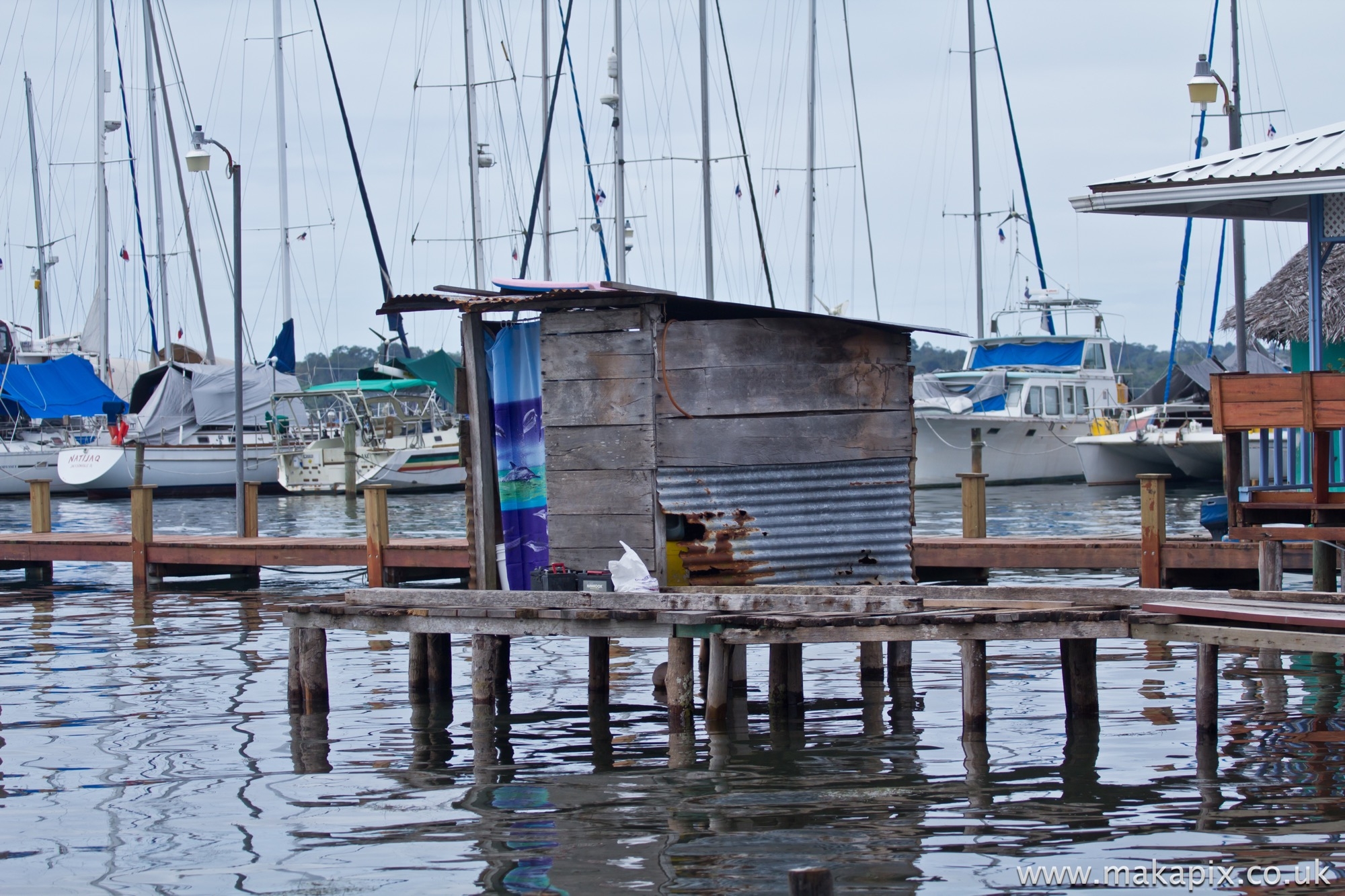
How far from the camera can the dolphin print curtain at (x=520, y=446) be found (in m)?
11.9

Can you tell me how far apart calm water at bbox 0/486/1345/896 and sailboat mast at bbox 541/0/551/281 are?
76.9 feet

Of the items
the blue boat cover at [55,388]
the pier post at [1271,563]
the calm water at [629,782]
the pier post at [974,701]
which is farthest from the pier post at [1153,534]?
the blue boat cover at [55,388]

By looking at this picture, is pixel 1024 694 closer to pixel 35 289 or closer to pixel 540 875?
pixel 540 875

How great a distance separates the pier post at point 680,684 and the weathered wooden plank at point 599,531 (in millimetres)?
1132

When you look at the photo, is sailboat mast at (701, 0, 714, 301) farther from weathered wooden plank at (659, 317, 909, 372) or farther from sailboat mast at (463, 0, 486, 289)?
weathered wooden plank at (659, 317, 909, 372)

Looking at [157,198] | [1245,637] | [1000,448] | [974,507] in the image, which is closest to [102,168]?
[157,198]

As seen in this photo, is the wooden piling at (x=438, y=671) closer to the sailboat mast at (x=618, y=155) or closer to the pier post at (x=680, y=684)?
the pier post at (x=680, y=684)

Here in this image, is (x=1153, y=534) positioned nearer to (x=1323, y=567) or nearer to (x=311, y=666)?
(x=1323, y=567)

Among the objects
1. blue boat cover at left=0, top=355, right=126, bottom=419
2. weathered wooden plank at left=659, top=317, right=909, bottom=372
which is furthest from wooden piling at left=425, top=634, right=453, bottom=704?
blue boat cover at left=0, top=355, right=126, bottom=419

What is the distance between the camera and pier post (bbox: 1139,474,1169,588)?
15.4 meters

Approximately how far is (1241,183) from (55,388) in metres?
42.9

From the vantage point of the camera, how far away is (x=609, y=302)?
1134cm

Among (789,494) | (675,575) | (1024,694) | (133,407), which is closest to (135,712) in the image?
(675,575)

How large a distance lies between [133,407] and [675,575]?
137 ft
